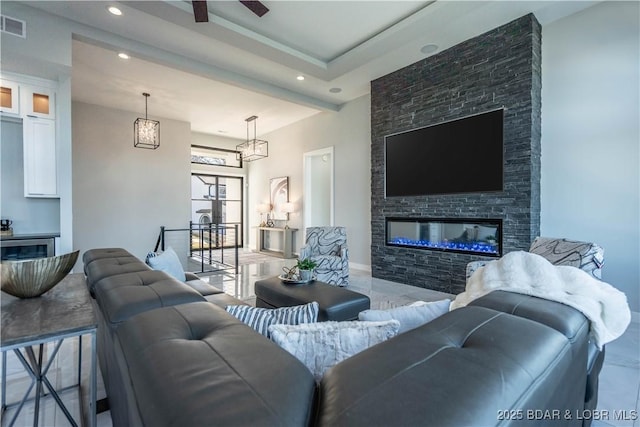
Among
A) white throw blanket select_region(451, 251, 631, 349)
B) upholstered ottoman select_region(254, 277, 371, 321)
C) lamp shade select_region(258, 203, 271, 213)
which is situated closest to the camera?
white throw blanket select_region(451, 251, 631, 349)

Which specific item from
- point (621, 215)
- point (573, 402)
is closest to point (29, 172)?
point (573, 402)

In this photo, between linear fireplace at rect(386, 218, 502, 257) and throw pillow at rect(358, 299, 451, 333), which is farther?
linear fireplace at rect(386, 218, 502, 257)

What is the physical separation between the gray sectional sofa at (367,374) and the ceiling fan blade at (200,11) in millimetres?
2822

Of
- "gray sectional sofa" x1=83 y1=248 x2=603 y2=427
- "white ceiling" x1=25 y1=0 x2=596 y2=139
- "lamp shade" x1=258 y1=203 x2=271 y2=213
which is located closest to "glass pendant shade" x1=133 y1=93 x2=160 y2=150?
"white ceiling" x1=25 y1=0 x2=596 y2=139

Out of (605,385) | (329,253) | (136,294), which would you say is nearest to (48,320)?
(136,294)

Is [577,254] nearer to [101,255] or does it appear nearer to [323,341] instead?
[323,341]

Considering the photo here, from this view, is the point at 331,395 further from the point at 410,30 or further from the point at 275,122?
the point at 275,122

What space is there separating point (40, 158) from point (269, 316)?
3.90m

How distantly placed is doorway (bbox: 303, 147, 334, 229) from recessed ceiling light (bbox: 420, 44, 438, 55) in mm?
3151

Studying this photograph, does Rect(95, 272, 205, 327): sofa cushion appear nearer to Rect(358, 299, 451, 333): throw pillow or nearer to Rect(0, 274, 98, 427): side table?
Rect(0, 274, 98, 427): side table

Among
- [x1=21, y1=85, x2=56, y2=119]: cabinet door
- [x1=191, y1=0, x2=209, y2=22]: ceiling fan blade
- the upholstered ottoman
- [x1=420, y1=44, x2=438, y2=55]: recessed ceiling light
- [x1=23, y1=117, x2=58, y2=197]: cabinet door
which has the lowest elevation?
the upholstered ottoman

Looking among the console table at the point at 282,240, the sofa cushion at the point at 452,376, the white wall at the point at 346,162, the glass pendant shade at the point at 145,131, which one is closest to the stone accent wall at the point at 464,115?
the white wall at the point at 346,162

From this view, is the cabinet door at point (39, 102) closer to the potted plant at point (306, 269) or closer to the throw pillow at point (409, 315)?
the potted plant at point (306, 269)

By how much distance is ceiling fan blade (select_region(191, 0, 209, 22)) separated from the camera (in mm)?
2711
